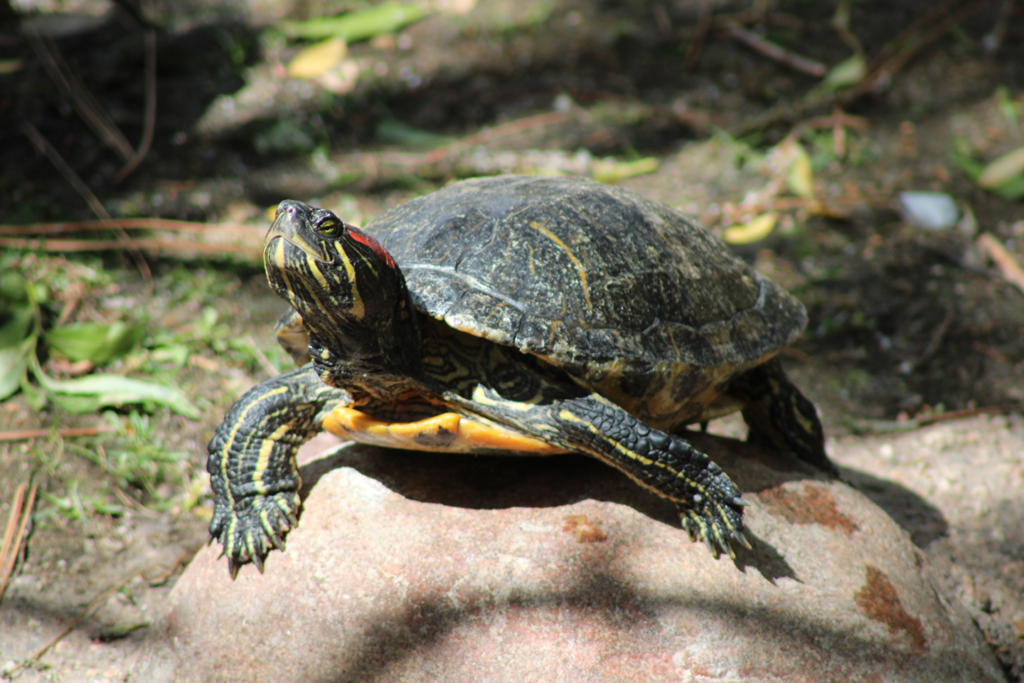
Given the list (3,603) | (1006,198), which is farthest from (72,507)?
(1006,198)

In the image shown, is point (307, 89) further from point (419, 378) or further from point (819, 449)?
point (819, 449)

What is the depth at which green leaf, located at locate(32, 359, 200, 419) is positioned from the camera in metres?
3.99

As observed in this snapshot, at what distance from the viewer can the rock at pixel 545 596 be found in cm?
243

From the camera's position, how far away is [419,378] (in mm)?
2693

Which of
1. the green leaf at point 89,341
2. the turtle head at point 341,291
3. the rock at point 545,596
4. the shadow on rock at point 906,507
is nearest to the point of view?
the turtle head at point 341,291

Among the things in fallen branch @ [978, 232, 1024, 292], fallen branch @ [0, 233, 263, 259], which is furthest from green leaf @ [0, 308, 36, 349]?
fallen branch @ [978, 232, 1024, 292]

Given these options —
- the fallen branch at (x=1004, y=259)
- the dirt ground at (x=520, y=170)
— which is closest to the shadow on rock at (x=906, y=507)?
the dirt ground at (x=520, y=170)

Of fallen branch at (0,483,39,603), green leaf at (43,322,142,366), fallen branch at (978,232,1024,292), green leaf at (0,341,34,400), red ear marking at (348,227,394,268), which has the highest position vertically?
red ear marking at (348,227,394,268)

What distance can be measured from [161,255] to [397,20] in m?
4.45

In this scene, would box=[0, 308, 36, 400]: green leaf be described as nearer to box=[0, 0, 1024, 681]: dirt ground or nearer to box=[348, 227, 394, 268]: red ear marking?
box=[0, 0, 1024, 681]: dirt ground

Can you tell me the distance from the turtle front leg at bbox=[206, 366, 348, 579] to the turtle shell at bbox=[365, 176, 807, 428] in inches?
29.5

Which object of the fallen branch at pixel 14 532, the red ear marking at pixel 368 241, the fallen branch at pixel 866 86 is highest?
the red ear marking at pixel 368 241

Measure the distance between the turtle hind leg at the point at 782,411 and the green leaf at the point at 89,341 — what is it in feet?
11.9

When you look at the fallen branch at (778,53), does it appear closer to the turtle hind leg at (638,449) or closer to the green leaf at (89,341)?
the turtle hind leg at (638,449)
